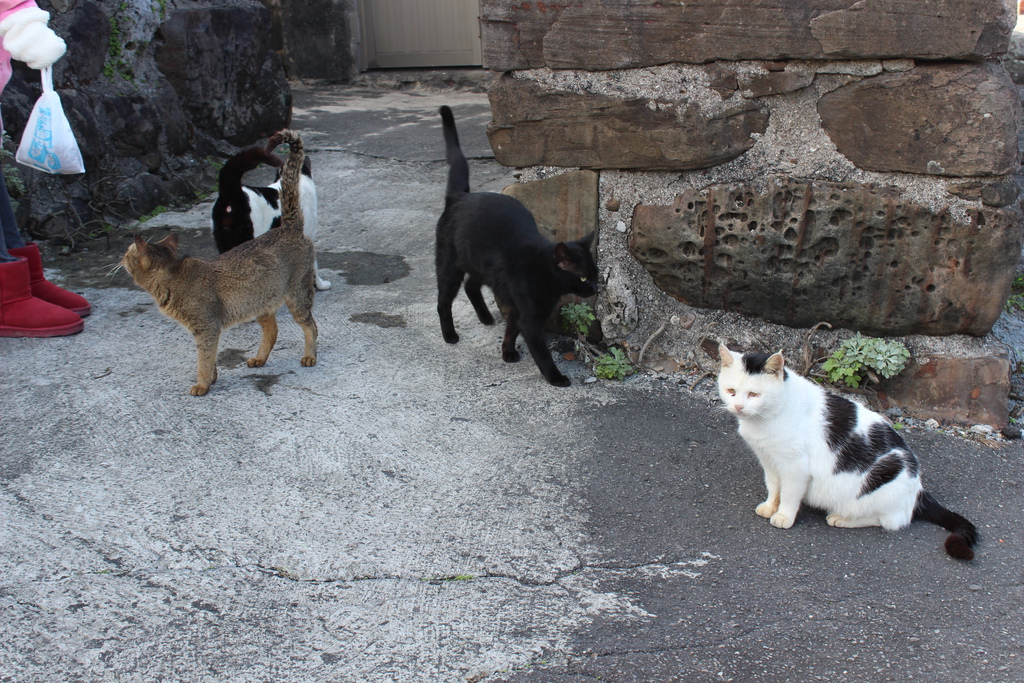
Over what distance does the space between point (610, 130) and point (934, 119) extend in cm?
120

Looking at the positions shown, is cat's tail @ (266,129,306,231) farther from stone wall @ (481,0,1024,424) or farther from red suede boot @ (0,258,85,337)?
red suede boot @ (0,258,85,337)

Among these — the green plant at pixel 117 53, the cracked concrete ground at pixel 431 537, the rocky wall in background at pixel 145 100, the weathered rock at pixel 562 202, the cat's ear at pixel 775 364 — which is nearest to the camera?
the cracked concrete ground at pixel 431 537

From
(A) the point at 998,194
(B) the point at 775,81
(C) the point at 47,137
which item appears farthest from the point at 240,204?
(A) the point at 998,194

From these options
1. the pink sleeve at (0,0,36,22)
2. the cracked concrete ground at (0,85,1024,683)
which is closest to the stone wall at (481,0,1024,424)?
the cracked concrete ground at (0,85,1024,683)

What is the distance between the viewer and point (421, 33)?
8578mm

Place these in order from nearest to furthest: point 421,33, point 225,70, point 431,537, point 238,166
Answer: point 431,537
point 238,166
point 225,70
point 421,33

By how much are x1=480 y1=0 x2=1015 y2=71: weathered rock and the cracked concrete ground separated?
52.4 inches

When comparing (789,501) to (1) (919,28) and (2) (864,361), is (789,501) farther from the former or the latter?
(1) (919,28)

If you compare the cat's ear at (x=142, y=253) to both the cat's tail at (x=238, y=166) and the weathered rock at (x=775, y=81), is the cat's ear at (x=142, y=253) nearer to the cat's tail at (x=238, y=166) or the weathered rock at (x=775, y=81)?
the cat's tail at (x=238, y=166)

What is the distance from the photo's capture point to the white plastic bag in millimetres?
3463

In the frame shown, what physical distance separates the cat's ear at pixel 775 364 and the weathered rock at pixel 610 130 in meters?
1.19

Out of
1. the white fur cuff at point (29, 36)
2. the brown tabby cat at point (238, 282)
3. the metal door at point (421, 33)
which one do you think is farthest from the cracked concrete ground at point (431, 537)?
the metal door at point (421, 33)

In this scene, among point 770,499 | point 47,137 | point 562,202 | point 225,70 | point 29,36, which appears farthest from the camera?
point 225,70

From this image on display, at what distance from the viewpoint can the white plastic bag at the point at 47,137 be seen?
3463 mm
